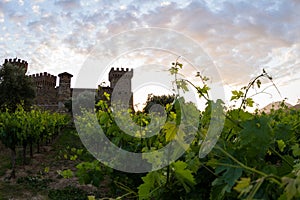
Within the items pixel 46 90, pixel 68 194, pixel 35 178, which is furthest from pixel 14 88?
pixel 68 194

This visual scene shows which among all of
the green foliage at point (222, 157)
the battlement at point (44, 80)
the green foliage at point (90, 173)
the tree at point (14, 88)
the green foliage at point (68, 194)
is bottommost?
the green foliage at point (68, 194)

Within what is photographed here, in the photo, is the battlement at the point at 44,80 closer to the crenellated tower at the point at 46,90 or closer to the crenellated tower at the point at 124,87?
the crenellated tower at the point at 46,90

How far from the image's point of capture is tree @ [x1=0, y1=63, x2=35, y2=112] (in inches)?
1108

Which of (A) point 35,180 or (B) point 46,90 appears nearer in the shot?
(A) point 35,180

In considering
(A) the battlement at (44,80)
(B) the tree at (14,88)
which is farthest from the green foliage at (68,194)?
(A) the battlement at (44,80)

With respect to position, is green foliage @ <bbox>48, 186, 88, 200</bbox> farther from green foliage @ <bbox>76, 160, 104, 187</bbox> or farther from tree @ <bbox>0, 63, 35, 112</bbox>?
tree @ <bbox>0, 63, 35, 112</bbox>

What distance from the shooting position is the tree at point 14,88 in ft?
92.4

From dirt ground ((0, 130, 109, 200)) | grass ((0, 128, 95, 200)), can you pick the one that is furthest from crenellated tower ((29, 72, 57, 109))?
dirt ground ((0, 130, 109, 200))

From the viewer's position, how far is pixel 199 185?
4.38 feet

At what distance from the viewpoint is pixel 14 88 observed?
2845cm

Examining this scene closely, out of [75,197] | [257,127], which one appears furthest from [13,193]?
[257,127]

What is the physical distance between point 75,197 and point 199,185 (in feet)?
24.7

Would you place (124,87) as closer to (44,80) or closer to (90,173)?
(90,173)

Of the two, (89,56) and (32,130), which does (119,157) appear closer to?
(89,56)
